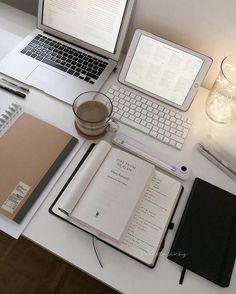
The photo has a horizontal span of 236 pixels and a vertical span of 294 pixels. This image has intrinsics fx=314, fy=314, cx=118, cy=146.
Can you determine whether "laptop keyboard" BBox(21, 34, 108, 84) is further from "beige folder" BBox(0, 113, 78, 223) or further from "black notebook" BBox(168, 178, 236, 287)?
"black notebook" BBox(168, 178, 236, 287)

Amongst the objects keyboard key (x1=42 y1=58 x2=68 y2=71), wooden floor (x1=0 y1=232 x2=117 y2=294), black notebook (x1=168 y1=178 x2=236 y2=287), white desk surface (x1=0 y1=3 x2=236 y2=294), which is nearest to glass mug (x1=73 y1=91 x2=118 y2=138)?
white desk surface (x1=0 y1=3 x2=236 y2=294)

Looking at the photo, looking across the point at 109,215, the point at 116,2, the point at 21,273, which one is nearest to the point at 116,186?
the point at 109,215

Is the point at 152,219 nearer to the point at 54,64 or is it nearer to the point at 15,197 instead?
the point at 15,197

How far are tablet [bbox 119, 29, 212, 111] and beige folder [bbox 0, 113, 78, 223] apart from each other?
27 cm

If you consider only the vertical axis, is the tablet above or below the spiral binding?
above

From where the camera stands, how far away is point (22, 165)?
769 millimetres

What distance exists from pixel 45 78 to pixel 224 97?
53cm

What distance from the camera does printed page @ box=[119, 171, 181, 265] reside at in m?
0.69

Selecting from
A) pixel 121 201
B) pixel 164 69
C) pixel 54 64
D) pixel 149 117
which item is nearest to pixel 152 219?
pixel 121 201

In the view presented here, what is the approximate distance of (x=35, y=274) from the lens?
4.11 feet

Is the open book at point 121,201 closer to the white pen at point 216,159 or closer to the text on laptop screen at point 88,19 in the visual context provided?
the white pen at point 216,159

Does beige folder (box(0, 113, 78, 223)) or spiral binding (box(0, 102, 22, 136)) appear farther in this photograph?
spiral binding (box(0, 102, 22, 136))

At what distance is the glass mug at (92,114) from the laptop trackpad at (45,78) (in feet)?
0.39

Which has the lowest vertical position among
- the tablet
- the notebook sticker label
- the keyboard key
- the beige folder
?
the notebook sticker label
